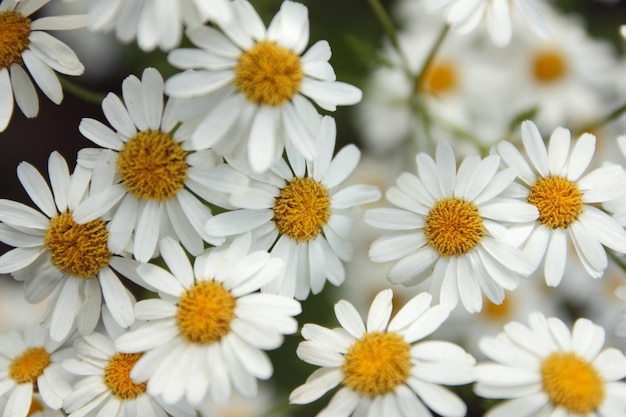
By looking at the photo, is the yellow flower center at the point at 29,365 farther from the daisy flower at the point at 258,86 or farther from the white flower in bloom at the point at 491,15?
the white flower in bloom at the point at 491,15

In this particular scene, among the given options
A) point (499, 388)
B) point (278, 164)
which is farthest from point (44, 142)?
point (499, 388)

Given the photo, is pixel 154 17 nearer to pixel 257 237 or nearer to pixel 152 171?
pixel 152 171

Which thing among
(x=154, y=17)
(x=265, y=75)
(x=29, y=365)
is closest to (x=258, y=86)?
(x=265, y=75)

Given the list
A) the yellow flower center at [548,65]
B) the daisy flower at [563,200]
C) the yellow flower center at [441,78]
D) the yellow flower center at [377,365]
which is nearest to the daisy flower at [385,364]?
the yellow flower center at [377,365]

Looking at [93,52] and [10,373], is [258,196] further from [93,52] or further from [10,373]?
[93,52]

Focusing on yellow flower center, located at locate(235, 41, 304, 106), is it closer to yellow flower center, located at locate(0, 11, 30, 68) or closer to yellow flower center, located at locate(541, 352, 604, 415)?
yellow flower center, located at locate(0, 11, 30, 68)

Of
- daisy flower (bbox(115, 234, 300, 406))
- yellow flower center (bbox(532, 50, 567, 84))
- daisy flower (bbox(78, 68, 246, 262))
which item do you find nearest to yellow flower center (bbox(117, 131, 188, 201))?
daisy flower (bbox(78, 68, 246, 262))
